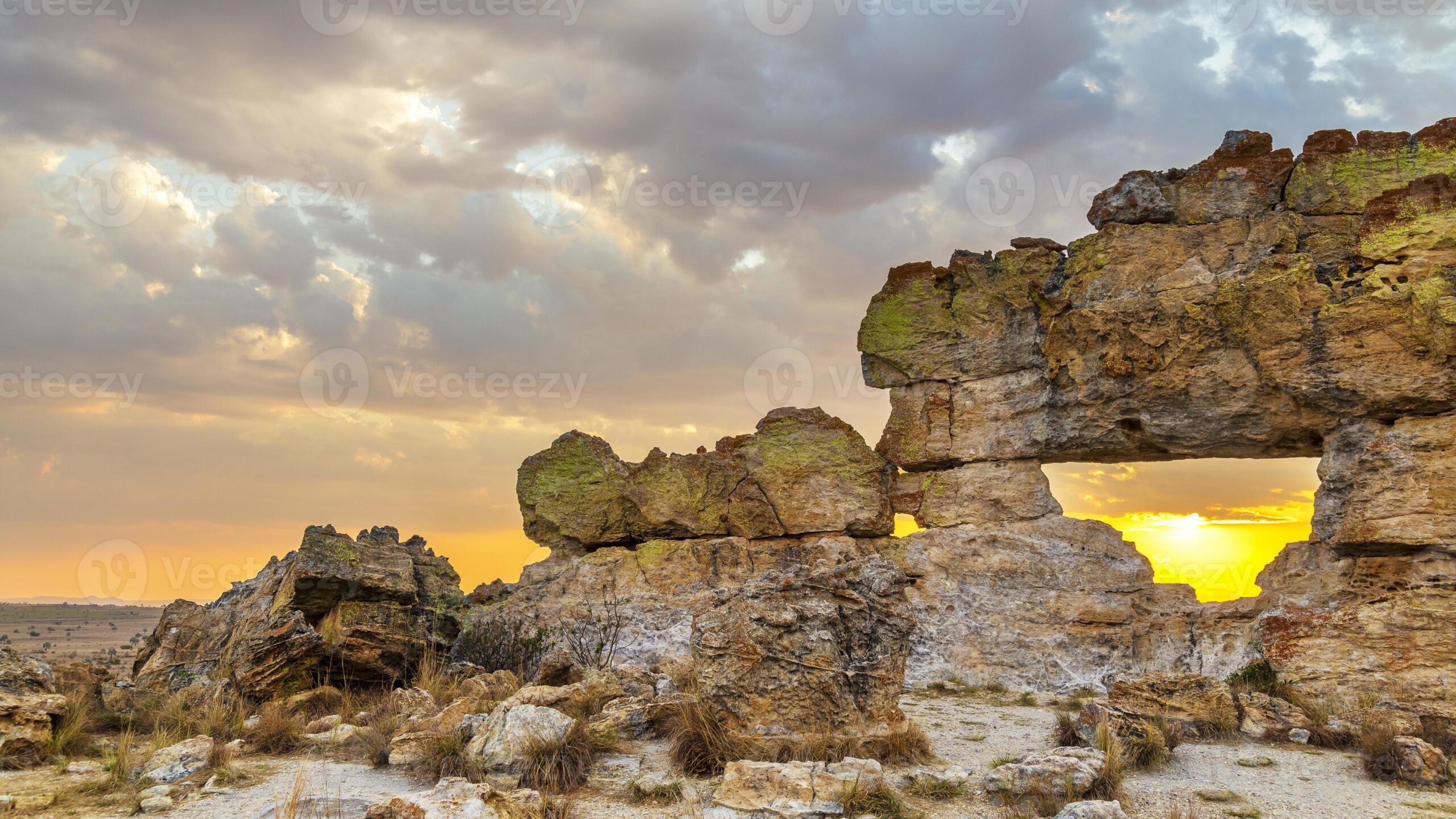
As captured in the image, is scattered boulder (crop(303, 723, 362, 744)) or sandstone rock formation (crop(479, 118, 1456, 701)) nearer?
scattered boulder (crop(303, 723, 362, 744))

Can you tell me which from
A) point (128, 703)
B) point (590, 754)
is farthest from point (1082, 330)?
point (128, 703)

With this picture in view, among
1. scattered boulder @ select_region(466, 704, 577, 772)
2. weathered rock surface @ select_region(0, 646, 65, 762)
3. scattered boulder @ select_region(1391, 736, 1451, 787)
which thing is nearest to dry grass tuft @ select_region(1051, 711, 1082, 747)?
scattered boulder @ select_region(1391, 736, 1451, 787)

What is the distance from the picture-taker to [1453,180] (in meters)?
12.1

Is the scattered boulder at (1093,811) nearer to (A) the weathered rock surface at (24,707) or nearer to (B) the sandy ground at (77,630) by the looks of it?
(A) the weathered rock surface at (24,707)

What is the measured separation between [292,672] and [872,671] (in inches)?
267

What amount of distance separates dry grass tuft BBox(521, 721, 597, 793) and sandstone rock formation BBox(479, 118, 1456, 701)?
8.55 feet

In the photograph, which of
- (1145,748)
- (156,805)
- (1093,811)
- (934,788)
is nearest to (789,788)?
(934,788)

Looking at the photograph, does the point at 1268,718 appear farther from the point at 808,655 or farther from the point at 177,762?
the point at 177,762

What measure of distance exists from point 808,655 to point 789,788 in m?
1.62

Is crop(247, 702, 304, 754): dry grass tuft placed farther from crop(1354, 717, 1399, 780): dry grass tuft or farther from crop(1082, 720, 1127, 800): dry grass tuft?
crop(1354, 717, 1399, 780): dry grass tuft

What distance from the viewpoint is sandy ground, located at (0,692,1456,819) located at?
5957 millimetres

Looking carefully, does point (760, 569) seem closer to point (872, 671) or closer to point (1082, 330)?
point (1082, 330)

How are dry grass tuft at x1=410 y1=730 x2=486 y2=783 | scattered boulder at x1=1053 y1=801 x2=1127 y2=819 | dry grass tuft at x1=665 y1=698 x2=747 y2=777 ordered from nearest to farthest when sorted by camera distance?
scattered boulder at x1=1053 y1=801 x2=1127 y2=819 < dry grass tuft at x1=410 y1=730 x2=486 y2=783 < dry grass tuft at x1=665 y1=698 x2=747 y2=777

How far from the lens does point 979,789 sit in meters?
6.46
